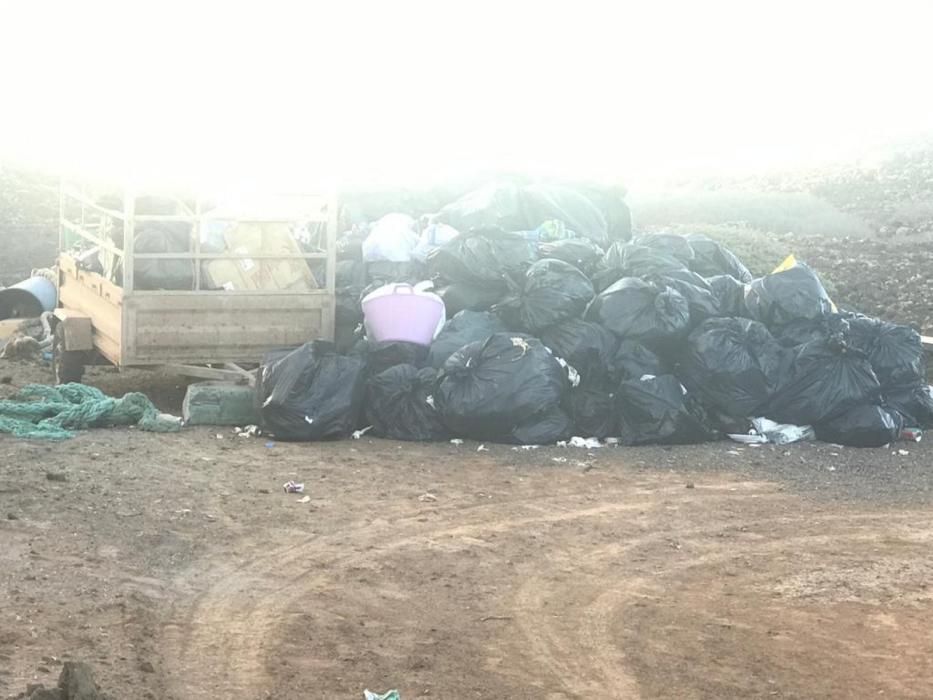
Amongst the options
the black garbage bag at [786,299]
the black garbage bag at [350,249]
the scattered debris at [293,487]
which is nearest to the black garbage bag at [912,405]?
the black garbage bag at [786,299]

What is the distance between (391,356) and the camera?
8.42 metres

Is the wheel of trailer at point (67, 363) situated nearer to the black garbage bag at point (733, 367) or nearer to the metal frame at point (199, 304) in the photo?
the metal frame at point (199, 304)

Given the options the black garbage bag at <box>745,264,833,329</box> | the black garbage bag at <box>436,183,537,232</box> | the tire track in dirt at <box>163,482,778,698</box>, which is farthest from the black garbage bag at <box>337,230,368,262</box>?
the tire track in dirt at <box>163,482,778,698</box>

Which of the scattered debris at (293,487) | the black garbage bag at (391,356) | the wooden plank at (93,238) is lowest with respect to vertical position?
the scattered debris at (293,487)

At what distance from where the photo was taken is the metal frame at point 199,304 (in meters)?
8.33

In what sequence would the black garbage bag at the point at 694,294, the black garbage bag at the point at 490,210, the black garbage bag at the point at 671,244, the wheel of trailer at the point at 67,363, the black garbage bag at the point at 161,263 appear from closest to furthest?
the black garbage bag at the point at 161,263 → the black garbage bag at the point at 694,294 → the wheel of trailer at the point at 67,363 → the black garbage bag at the point at 671,244 → the black garbage bag at the point at 490,210

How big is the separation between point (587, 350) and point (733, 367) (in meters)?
0.83

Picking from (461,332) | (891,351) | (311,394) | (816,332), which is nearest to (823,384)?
(816,332)

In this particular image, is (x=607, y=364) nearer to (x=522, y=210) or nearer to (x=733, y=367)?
(x=733, y=367)

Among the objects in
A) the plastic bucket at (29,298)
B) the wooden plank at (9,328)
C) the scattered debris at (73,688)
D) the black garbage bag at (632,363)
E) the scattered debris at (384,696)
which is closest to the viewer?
the scattered debris at (73,688)

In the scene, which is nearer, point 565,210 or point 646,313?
point 646,313

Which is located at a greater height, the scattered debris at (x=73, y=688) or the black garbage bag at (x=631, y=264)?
the black garbage bag at (x=631, y=264)

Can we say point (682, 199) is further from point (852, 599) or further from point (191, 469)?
point (852, 599)

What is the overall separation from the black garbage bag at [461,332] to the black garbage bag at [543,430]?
0.70 meters
